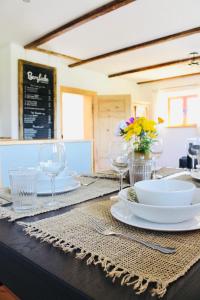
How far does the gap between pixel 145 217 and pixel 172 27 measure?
3.10 metres

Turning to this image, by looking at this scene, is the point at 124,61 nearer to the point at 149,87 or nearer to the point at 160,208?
the point at 149,87

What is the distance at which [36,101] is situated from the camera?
4.04 metres

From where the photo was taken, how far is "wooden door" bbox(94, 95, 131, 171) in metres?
5.28

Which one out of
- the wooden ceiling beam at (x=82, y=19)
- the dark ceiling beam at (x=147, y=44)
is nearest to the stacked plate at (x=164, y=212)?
the wooden ceiling beam at (x=82, y=19)

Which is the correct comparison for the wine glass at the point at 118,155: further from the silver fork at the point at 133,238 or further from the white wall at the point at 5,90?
the white wall at the point at 5,90

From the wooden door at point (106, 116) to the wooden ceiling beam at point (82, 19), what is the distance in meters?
2.06

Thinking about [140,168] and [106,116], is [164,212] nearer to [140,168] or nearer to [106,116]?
[140,168]

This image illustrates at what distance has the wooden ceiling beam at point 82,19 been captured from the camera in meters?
2.51

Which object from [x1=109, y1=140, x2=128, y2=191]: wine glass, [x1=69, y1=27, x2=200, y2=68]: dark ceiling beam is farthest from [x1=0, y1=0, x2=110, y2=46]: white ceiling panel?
[x1=109, y1=140, x2=128, y2=191]: wine glass

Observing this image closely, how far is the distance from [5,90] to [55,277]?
12.5ft

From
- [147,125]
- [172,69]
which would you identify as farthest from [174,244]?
[172,69]

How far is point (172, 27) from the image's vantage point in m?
3.15

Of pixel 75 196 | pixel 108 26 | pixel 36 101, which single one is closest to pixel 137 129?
pixel 75 196

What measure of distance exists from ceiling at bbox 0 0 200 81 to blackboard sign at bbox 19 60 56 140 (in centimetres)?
41
